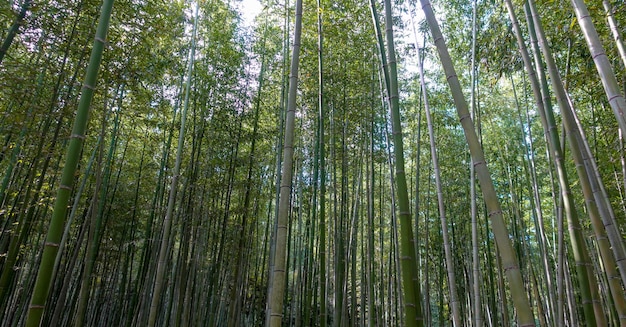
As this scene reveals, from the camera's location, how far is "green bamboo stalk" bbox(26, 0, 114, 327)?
157 centimetres

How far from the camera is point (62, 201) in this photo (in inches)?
64.6

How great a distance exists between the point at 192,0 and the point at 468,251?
675 cm

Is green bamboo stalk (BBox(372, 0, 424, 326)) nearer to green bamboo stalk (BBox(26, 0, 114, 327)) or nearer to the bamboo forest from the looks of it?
the bamboo forest

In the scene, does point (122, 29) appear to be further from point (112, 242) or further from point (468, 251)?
point (468, 251)

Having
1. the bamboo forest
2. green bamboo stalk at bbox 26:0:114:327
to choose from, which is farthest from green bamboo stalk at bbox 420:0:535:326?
green bamboo stalk at bbox 26:0:114:327

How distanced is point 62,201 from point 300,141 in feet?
17.2

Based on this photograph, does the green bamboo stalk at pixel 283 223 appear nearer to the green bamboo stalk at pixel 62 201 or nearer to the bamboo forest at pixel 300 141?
the bamboo forest at pixel 300 141

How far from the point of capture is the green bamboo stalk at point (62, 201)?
5.15 ft

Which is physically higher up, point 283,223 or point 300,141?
point 300,141

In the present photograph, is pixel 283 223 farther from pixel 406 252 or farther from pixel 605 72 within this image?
pixel 605 72

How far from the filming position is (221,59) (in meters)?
5.85

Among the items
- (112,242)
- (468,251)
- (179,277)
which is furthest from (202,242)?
(468,251)

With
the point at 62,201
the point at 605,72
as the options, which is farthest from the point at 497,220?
the point at 62,201

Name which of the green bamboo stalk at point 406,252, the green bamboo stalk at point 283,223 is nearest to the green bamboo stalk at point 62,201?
the green bamboo stalk at point 283,223
